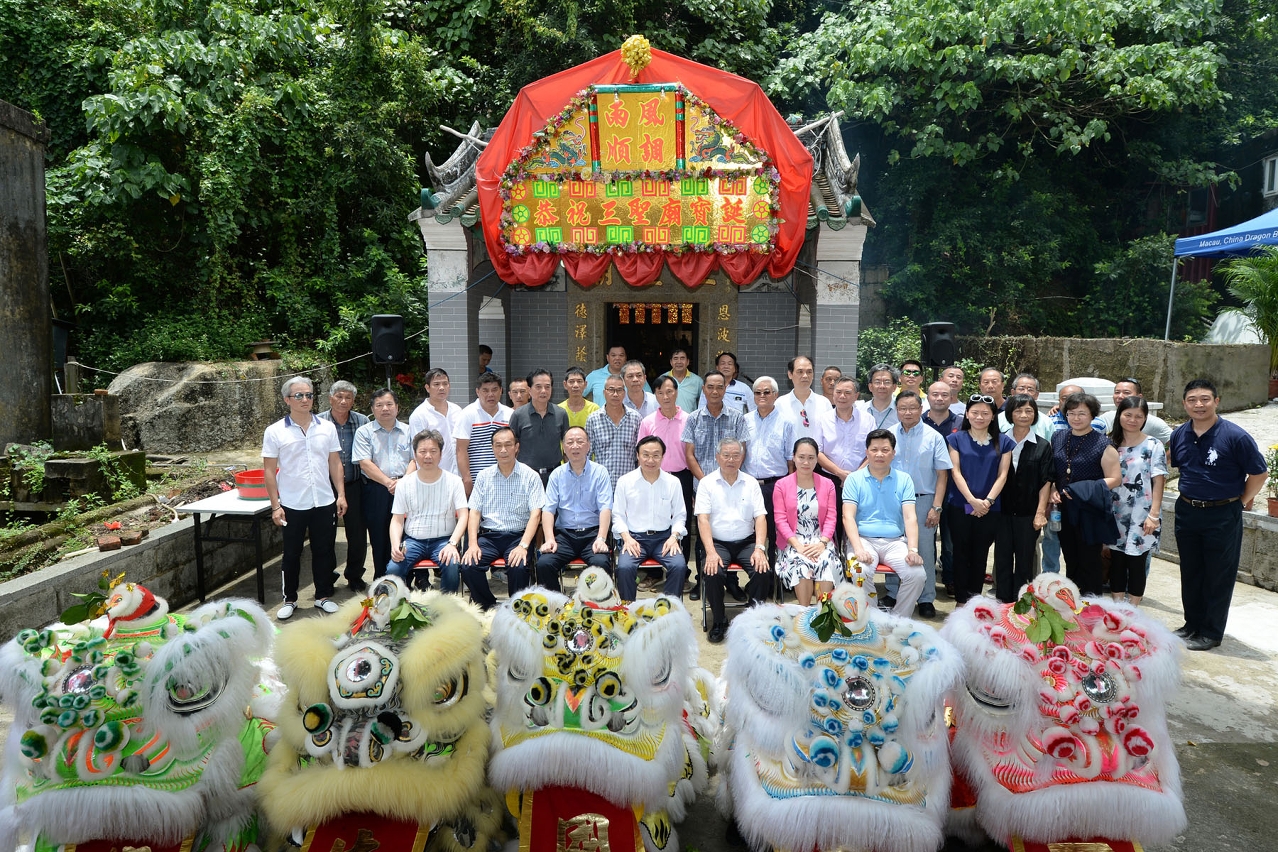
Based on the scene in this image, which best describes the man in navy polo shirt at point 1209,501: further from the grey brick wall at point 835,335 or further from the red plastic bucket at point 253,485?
the red plastic bucket at point 253,485

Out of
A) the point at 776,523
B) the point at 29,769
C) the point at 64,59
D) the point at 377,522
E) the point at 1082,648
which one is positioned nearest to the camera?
the point at 29,769

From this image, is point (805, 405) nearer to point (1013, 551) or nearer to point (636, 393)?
point (636, 393)

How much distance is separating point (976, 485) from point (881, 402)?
0.86m

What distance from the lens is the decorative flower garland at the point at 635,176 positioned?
7012mm

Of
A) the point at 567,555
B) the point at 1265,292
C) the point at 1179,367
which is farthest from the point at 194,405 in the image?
the point at 1265,292

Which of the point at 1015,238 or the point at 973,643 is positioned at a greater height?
the point at 1015,238

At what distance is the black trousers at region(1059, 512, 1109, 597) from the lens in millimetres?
4980

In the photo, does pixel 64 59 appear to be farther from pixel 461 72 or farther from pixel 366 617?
pixel 366 617

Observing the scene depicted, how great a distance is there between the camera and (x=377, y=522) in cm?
556

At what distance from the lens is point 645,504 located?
16.2 ft

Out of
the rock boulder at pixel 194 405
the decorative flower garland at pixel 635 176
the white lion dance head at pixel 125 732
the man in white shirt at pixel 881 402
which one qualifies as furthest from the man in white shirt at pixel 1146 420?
the rock boulder at pixel 194 405

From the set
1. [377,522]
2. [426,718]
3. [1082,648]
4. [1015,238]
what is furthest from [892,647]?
[1015,238]

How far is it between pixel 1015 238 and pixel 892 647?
1454 centimetres

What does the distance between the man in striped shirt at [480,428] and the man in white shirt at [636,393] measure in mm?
907
